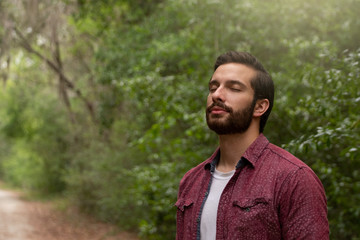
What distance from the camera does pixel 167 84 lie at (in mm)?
6176

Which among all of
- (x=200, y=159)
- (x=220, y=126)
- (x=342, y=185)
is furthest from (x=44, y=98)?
(x=220, y=126)

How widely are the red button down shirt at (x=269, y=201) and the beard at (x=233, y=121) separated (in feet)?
0.36

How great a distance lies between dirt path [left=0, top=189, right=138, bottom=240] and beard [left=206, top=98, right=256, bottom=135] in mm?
8839

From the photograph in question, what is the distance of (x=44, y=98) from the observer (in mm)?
20344

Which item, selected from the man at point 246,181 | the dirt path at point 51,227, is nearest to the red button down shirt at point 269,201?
the man at point 246,181

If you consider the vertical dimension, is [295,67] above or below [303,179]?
above

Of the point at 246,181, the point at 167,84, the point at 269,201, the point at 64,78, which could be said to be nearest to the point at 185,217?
the point at 246,181

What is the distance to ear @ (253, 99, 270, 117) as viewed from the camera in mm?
2066

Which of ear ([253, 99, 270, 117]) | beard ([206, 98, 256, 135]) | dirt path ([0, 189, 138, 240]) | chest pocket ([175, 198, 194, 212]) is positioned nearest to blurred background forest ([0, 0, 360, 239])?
dirt path ([0, 189, 138, 240])

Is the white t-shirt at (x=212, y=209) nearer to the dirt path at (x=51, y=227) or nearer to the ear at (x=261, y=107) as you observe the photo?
the ear at (x=261, y=107)

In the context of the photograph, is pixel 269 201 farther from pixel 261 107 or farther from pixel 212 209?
pixel 261 107

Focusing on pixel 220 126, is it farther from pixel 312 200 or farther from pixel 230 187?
pixel 312 200

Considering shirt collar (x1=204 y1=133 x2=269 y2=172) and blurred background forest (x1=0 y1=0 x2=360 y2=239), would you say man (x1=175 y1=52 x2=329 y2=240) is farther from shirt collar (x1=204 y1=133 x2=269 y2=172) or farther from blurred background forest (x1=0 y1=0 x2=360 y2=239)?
blurred background forest (x1=0 y1=0 x2=360 y2=239)

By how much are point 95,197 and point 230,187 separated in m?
12.4
